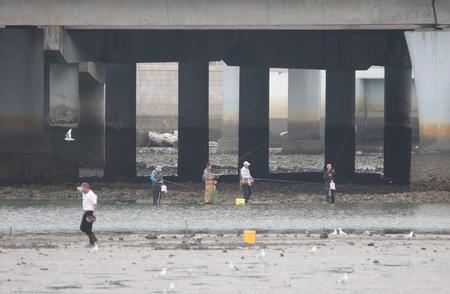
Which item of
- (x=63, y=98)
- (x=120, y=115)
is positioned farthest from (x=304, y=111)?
(x=63, y=98)

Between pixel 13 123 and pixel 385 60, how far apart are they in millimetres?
18901

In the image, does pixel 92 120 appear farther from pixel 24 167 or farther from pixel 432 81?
pixel 432 81

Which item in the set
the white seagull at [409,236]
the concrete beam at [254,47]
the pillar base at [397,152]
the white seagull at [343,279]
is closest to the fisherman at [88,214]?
the white seagull at [343,279]

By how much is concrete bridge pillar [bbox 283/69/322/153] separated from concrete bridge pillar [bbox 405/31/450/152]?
139ft

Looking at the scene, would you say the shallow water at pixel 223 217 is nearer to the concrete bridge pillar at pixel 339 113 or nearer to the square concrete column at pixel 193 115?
the square concrete column at pixel 193 115

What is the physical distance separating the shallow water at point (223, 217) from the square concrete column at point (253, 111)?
2395cm

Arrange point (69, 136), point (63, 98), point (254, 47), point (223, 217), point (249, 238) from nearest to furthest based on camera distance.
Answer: point (249, 238) < point (223, 217) < point (63, 98) < point (254, 47) < point (69, 136)

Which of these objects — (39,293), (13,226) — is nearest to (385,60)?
(13,226)

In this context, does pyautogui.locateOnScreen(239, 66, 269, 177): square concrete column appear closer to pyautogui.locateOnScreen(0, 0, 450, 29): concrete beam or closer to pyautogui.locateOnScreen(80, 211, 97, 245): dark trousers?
pyautogui.locateOnScreen(0, 0, 450, 29): concrete beam

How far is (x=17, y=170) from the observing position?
5225cm

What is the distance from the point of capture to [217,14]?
5153cm

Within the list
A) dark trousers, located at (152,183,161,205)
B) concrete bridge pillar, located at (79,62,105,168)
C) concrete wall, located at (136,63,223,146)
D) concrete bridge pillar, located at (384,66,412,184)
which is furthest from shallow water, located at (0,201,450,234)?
concrete wall, located at (136,63,223,146)

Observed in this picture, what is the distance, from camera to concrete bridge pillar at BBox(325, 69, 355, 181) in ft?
237

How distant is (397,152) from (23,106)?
19.9 metres
